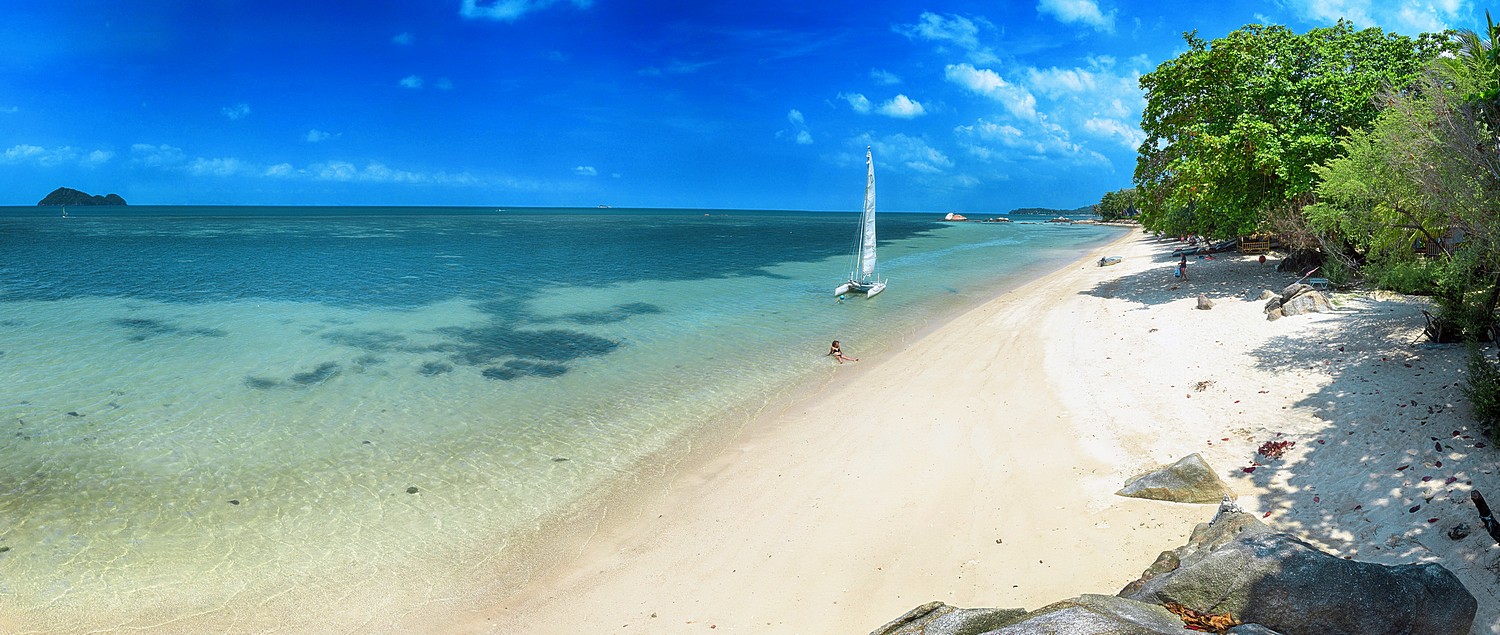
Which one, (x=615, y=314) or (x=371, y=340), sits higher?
(x=615, y=314)

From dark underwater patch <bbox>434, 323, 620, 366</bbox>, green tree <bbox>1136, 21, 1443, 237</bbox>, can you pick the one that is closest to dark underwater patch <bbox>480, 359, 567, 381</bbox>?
dark underwater patch <bbox>434, 323, 620, 366</bbox>

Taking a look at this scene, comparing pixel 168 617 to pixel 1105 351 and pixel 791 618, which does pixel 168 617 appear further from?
pixel 1105 351

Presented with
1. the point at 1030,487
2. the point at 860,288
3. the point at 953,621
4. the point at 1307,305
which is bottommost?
the point at 1030,487

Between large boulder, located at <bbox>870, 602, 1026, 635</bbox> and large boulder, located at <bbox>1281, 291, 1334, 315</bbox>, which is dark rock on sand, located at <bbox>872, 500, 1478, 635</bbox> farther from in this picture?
large boulder, located at <bbox>1281, 291, 1334, 315</bbox>

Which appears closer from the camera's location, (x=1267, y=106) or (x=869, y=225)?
(x=1267, y=106)

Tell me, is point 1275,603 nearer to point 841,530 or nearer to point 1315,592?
point 1315,592

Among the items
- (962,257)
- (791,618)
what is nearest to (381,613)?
(791,618)

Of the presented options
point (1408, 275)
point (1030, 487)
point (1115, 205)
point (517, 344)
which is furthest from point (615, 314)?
point (1115, 205)
